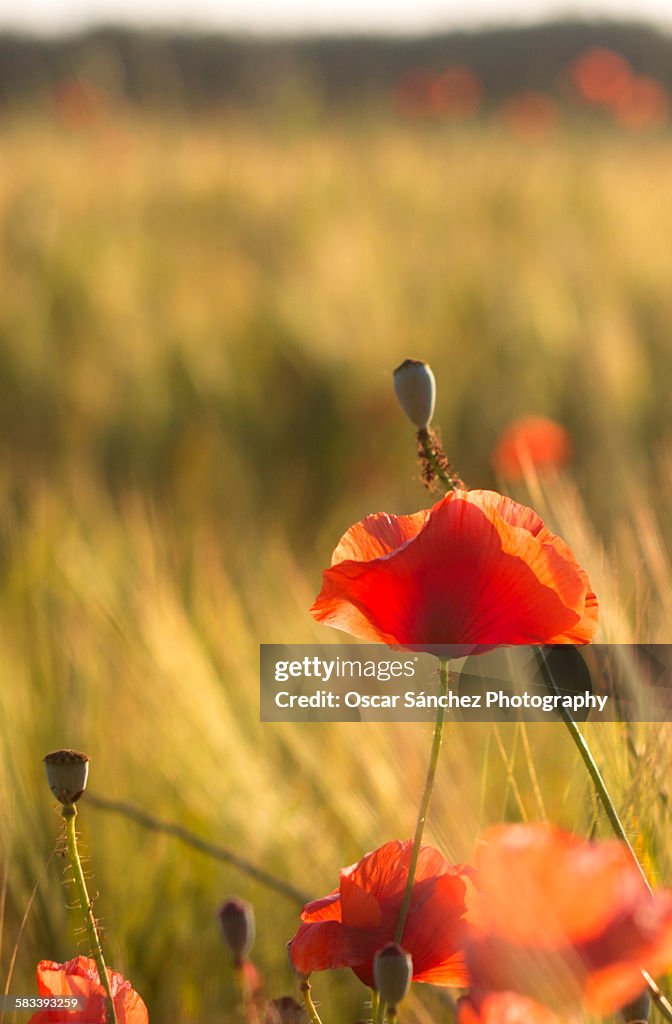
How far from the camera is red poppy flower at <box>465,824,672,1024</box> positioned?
0.16m

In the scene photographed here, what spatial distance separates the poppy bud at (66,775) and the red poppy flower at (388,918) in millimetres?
50

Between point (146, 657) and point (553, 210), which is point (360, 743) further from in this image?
point (553, 210)

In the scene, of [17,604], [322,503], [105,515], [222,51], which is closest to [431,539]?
[17,604]

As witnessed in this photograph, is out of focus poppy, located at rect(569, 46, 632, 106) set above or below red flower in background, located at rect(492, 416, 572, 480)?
above

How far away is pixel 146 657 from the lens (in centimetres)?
67

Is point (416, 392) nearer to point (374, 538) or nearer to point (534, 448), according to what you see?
point (374, 538)

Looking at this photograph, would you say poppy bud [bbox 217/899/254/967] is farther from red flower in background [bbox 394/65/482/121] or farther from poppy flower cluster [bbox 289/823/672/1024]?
red flower in background [bbox 394/65/482/121]

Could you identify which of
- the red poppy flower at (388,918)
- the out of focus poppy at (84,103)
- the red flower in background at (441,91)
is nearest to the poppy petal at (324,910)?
the red poppy flower at (388,918)

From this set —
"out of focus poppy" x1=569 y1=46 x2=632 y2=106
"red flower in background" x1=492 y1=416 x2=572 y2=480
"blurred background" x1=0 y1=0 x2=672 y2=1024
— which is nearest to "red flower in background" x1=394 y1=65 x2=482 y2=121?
"blurred background" x1=0 y1=0 x2=672 y2=1024

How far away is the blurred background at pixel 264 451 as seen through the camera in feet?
1.66

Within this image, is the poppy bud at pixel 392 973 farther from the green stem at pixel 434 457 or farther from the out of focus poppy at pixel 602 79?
the out of focus poppy at pixel 602 79

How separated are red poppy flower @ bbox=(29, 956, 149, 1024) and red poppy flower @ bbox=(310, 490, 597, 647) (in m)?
0.08

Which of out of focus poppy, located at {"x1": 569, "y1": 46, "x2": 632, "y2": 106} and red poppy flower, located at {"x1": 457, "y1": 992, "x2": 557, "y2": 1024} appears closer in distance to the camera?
red poppy flower, located at {"x1": 457, "y1": 992, "x2": 557, "y2": 1024}

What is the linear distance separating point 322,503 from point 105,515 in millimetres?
318
